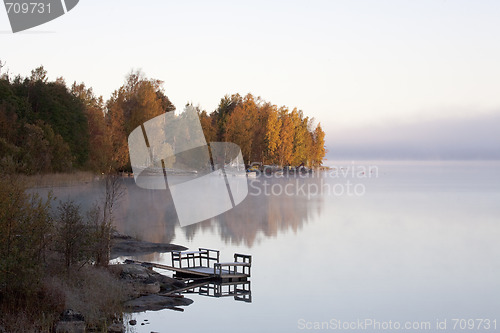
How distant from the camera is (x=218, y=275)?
13.9 meters

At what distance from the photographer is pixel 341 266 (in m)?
18.3

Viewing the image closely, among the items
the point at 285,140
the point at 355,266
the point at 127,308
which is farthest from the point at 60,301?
the point at 285,140

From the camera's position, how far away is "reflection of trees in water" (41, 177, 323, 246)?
23.7 metres

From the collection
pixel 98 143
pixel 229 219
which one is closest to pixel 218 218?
pixel 229 219

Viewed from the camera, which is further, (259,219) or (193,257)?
(259,219)

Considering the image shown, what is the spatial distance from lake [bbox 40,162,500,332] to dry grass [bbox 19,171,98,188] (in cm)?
189

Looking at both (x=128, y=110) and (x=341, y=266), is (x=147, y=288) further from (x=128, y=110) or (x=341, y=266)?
(x=128, y=110)

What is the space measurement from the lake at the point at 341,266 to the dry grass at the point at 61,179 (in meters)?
1.89

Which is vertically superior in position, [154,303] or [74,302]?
[74,302]

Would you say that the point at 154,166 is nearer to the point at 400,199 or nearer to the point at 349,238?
the point at 400,199

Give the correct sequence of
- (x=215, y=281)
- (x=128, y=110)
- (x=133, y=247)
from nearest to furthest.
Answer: (x=215, y=281) → (x=133, y=247) → (x=128, y=110)

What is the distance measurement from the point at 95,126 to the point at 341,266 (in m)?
41.7

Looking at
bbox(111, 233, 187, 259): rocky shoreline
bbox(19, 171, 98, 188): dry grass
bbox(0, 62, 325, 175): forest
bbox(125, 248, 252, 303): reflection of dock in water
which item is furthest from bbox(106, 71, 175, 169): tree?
bbox(125, 248, 252, 303): reflection of dock in water

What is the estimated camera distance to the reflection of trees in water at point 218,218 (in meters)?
23.7
